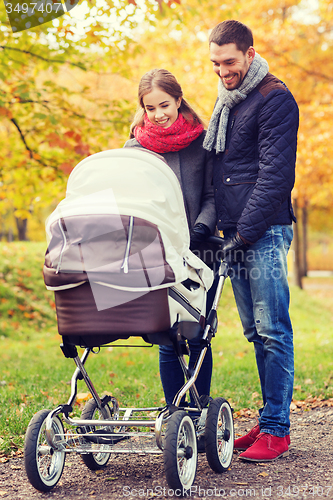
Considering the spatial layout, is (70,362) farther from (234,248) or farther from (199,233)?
(234,248)

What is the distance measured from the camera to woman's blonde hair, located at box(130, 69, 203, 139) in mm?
3199

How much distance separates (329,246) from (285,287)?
146 ft

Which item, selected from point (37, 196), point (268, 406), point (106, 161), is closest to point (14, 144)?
point (37, 196)

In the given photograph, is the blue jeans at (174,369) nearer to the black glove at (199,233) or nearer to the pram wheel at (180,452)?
the black glove at (199,233)

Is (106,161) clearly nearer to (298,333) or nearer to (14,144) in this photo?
(14,144)

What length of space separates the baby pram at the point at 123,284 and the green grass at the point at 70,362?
1.10 m

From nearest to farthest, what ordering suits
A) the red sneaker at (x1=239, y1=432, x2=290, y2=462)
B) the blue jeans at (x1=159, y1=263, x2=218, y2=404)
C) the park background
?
1. the red sneaker at (x1=239, y1=432, x2=290, y2=462)
2. the blue jeans at (x1=159, y1=263, x2=218, y2=404)
3. the park background

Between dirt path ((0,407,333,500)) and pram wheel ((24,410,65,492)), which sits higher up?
pram wheel ((24,410,65,492))

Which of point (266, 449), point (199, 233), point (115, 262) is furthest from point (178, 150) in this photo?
point (266, 449)

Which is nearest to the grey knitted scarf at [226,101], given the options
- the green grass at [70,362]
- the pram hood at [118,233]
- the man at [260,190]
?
the man at [260,190]

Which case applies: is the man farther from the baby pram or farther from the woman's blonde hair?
the baby pram

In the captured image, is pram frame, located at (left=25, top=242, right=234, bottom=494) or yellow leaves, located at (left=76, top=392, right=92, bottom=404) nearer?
pram frame, located at (left=25, top=242, right=234, bottom=494)

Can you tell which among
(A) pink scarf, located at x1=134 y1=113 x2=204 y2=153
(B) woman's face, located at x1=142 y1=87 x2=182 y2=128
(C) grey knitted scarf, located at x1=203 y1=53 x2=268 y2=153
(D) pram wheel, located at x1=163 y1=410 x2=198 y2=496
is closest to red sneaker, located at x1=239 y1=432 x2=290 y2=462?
(D) pram wheel, located at x1=163 y1=410 x2=198 y2=496

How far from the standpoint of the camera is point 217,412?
9.20 ft
